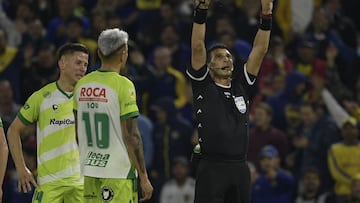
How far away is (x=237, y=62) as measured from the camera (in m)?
19.4

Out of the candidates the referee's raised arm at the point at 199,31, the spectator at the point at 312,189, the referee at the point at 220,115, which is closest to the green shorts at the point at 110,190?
the referee at the point at 220,115

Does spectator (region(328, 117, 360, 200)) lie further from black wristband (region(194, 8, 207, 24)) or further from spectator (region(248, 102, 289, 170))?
black wristband (region(194, 8, 207, 24))

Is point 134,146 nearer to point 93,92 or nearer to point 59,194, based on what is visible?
point 93,92

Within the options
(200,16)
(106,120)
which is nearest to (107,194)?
(106,120)

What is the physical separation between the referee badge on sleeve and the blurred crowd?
15.6 feet

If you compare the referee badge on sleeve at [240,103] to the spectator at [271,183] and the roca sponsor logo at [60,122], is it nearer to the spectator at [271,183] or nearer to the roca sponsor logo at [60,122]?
the roca sponsor logo at [60,122]

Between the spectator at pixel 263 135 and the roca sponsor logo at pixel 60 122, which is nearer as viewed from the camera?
the roca sponsor logo at pixel 60 122

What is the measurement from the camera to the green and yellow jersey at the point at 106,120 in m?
12.4

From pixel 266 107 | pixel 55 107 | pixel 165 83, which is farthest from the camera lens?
pixel 165 83

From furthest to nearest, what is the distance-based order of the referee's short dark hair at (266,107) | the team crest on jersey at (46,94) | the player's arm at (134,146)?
the referee's short dark hair at (266,107)
the team crest on jersey at (46,94)
the player's arm at (134,146)

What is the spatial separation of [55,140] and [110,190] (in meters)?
1.21

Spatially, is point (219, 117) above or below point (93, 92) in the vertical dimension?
below

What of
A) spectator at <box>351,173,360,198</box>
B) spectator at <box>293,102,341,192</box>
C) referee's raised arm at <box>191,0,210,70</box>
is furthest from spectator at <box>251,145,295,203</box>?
referee's raised arm at <box>191,0,210,70</box>

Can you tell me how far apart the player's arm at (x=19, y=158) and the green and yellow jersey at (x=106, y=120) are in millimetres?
878
